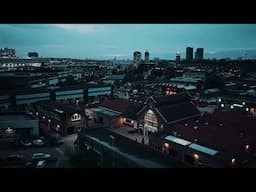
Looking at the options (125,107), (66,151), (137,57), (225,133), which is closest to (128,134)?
(125,107)

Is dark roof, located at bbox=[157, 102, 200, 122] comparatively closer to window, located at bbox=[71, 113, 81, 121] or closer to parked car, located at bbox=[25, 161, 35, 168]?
window, located at bbox=[71, 113, 81, 121]

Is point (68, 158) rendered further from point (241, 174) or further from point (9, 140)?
point (241, 174)

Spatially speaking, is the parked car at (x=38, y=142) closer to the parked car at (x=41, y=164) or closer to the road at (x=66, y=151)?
the road at (x=66, y=151)

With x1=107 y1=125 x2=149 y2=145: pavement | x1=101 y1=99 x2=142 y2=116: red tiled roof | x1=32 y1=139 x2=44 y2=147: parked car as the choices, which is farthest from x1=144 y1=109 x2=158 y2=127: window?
x1=32 y1=139 x2=44 y2=147: parked car

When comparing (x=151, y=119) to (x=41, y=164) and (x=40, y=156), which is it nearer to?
(x=40, y=156)

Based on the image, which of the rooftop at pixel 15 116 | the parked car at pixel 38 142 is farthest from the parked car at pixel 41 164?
the rooftop at pixel 15 116
